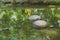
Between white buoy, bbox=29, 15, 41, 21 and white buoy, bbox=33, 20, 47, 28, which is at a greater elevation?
white buoy, bbox=29, 15, 41, 21

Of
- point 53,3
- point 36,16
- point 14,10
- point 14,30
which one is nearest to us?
point 14,30

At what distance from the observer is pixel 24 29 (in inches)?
107

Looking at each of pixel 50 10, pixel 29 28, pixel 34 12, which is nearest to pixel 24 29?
pixel 29 28

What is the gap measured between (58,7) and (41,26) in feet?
2.52

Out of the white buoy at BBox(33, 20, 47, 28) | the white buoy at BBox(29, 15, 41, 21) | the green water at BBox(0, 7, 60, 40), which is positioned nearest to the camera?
the green water at BBox(0, 7, 60, 40)

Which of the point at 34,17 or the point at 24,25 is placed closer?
the point at 24,25

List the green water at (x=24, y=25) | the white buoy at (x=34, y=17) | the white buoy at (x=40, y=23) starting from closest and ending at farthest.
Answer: the green water at (x=24, y=25)
the white buoy at (x=40, y=23)
the white buoy at (x=34, y=17)

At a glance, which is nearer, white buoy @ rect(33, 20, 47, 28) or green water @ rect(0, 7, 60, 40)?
green water @ rect(0, 7, 60, 40)

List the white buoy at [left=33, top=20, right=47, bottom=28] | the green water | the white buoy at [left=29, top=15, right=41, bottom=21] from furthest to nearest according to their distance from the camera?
the white buoy at [left=29, top=15, right=41, bottom=21]
the white buoy at [left=33, top=20, right=47, bottom=28]
the green water

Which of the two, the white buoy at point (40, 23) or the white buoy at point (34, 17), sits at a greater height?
the white buoy at point (34, 17)

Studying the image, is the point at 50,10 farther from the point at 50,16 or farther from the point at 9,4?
the point at 9,4

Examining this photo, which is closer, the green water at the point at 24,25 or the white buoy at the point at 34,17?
the green water at the point at 24,25

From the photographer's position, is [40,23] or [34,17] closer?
[40,23]

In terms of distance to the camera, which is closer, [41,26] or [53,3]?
[41,26]
